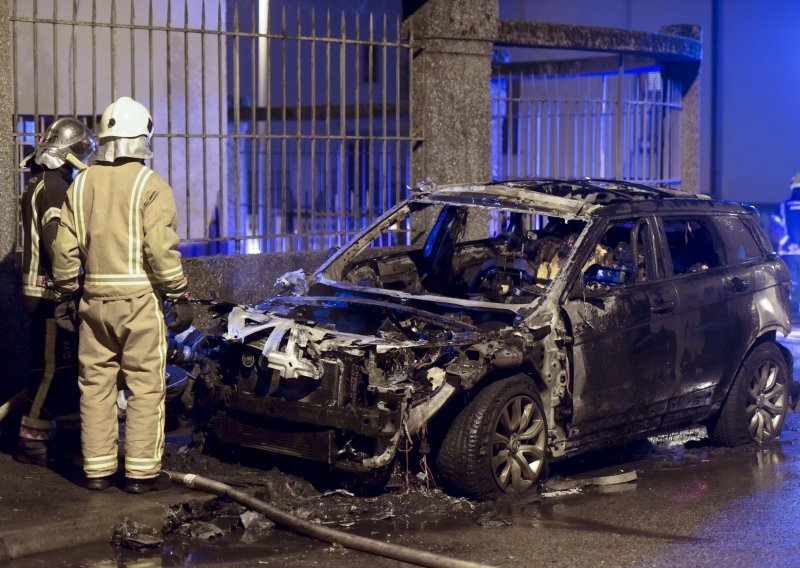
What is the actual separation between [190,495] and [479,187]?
9.47 feet

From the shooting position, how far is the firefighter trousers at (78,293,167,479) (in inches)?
247

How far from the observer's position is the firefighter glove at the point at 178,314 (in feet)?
21.9

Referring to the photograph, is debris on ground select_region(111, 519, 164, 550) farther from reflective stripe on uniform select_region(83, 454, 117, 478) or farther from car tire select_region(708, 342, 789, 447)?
car tire select_region(708, 342, 789, 447)

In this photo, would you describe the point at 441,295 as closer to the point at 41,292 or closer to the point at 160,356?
the point at 160,356

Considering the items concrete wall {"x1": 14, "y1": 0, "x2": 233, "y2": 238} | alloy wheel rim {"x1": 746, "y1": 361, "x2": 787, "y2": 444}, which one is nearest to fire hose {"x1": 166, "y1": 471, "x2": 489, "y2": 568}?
alloy wheel rim {"x1": 746, "y1": 361, "x2": 787, "y2": 444}

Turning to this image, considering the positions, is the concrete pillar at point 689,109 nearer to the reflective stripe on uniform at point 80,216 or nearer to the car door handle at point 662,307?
the car door handle at point 662,307

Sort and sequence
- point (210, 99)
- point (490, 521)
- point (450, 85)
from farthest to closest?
1. point (210, 99)
2. point (450, 85)
3. point (490, 521)

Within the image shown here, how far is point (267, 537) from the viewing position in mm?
5914

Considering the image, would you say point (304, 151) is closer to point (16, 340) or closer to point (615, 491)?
point (16, 340)

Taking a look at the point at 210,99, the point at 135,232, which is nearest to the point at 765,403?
the point at 135,232

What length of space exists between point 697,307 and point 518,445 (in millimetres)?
1780

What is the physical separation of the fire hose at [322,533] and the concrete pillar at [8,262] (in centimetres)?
254

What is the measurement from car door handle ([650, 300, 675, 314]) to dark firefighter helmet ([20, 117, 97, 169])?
348 centimetres

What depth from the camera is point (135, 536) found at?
5.78 metres
